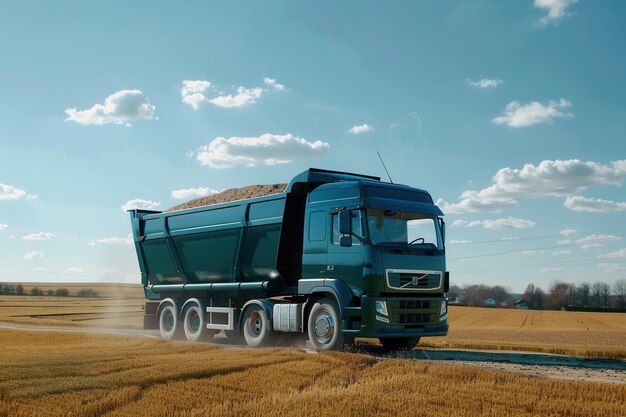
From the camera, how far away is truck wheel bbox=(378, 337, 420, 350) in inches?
699

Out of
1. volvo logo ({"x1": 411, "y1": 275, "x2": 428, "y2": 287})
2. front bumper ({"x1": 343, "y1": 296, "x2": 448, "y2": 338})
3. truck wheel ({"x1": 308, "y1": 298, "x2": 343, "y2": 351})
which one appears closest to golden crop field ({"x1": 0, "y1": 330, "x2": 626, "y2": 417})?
front bumper ({"x1": 343, "y1": 296, "x2": 448, "y2": 338})

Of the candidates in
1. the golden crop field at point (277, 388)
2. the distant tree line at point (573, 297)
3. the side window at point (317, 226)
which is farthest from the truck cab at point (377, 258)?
the distant tree line at point (573, 297)

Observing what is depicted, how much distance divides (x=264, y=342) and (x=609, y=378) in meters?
8.77

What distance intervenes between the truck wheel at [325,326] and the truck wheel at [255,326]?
6.20 feet

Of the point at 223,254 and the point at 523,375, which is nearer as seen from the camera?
the point at 523,375

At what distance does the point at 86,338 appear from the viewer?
21.7m

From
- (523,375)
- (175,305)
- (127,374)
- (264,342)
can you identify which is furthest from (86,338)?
(523,375)

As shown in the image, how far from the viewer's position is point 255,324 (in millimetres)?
18906

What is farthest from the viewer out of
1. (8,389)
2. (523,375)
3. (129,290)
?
(129,290)

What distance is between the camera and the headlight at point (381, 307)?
1534 cm

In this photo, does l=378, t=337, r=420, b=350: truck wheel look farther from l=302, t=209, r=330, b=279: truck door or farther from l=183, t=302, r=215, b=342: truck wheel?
l=183, t=302, r=215, b=342: truck wheel

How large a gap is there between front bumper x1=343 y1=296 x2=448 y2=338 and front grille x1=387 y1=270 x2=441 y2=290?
0.96 ft

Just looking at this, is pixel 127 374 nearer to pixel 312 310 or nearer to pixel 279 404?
pixel 279 404

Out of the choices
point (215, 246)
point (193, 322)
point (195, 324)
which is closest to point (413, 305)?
point (215, 246)
